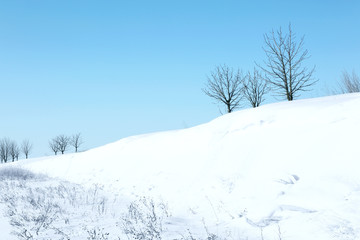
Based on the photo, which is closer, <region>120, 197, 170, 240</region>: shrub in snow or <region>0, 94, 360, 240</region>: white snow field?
<region>120, 197, 170, 240</region>: shrub in snow

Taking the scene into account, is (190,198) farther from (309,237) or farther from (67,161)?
(67,161)

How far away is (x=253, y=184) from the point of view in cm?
710

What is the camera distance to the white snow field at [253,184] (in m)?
5.40

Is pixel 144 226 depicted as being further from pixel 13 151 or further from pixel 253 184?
pixel 13 151

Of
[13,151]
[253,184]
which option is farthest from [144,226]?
[13,151]

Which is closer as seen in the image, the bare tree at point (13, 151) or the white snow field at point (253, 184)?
the white snow field at point (253, 184)

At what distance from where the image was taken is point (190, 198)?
814 cm

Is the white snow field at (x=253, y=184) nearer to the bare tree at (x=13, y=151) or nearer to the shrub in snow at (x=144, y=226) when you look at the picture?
the shrub in snow at (x=144, y=226)

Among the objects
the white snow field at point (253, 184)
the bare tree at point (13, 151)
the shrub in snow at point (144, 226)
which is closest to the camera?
the shrub in snow at point (144, 226)

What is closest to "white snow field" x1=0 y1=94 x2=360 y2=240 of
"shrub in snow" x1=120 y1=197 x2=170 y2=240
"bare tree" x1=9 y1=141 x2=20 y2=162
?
"shrub in snow" x1=120 y1=197 x2=170 y2=240

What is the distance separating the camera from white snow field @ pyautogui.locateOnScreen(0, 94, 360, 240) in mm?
5402

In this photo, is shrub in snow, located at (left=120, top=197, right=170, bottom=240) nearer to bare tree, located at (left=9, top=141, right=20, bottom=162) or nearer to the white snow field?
the white snow field

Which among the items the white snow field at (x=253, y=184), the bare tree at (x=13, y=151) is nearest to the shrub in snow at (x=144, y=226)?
the white snow field at (x=253, y=184)

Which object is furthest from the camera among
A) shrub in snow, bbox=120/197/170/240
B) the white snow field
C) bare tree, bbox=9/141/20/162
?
bare tree, bbox=9/141/20/162
